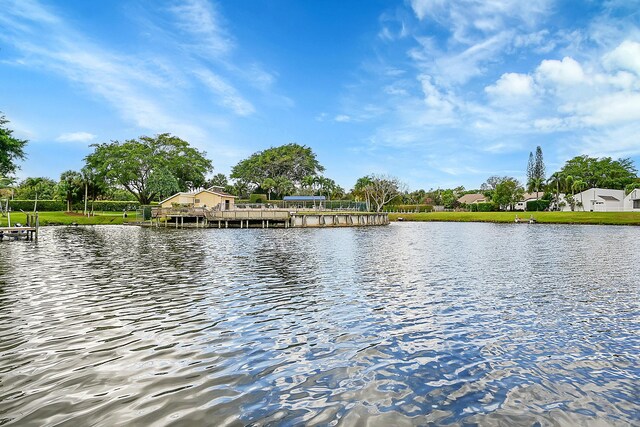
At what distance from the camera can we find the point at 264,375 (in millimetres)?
7914

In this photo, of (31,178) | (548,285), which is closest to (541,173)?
(548,285)

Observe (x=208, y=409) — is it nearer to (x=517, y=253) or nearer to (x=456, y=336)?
(x=456, y=336)

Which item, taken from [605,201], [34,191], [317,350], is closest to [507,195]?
[605,201]

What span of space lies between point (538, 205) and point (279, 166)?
277ft

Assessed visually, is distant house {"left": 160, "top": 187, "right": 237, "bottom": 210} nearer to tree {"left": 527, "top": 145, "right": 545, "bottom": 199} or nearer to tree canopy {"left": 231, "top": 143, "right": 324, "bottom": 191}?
tree canopy {"left": 231, "top": 143, "right": 324, "bottom": 191}

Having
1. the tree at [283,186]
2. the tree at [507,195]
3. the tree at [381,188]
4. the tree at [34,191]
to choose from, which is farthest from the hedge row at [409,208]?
the tree at [34,191]

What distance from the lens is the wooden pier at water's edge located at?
71062 mm

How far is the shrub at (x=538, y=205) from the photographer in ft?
396

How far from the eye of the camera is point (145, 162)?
91.7m

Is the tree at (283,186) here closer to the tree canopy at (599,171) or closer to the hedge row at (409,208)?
the hedge row at (409,208)

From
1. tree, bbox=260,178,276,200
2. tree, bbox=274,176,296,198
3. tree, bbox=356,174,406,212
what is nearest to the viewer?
tree, bbox=356,174,406,212

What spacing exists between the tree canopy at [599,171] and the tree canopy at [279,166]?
8690 cm

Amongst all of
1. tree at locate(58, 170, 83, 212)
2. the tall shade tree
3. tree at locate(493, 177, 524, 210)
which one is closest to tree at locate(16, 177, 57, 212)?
tree at locate(58, 170, 83, 212)

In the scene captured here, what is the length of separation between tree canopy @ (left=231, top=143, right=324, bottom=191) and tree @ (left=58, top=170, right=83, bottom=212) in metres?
56.8
